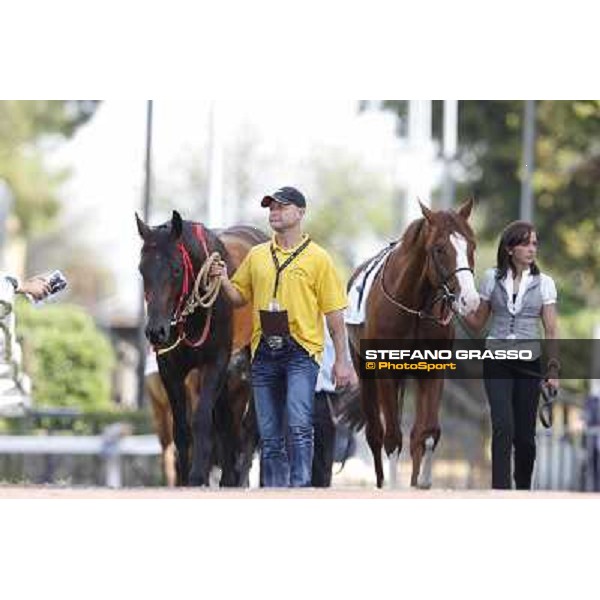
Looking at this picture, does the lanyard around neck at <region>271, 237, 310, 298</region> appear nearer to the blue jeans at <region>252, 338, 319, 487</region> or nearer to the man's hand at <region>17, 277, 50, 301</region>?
the blue jeans at <region>252, 338, 319, 487</region>

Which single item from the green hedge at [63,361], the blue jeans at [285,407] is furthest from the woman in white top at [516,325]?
the green hedge at [63,361]

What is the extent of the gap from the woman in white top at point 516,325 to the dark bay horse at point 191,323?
5.40 feet

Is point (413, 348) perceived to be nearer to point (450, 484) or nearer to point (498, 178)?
point (450, 484)

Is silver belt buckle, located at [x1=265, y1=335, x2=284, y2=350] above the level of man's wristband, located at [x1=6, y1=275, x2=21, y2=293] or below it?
below

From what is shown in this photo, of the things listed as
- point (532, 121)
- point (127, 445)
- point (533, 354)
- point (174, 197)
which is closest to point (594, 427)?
point (127, 445)

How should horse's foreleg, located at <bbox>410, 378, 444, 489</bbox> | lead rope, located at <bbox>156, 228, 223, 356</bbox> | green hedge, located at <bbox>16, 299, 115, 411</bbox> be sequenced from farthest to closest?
green hedge, located at <bbox>16, 299, 115, 411</bbox>
horse's foreleg, located at <bbox>410, 378, 444, 489</bbox>
lead rope, located at <bbox>156, 228, 223, 356</bbox>

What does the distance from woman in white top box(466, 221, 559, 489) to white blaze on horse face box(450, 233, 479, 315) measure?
0.42 meters

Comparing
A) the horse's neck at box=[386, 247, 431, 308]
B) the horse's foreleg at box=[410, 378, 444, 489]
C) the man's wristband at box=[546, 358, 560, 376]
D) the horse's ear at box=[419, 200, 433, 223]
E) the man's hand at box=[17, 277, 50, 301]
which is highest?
the horse's ear at box=[419, 200, 433, 223]

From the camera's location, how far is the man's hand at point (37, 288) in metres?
13.0

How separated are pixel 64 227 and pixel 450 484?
36.3 metres

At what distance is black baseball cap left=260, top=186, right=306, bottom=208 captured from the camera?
508 inches

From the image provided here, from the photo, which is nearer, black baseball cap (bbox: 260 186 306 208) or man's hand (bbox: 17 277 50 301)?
black baseball cap (bbox: 260 186 306 208)

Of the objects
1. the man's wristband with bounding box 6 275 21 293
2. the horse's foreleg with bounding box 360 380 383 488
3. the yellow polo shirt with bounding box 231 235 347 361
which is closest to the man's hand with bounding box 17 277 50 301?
the man's wristband with bounding box 6 275 21 293

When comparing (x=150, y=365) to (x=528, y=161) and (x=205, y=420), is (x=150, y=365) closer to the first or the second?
(x=205, y=420)
